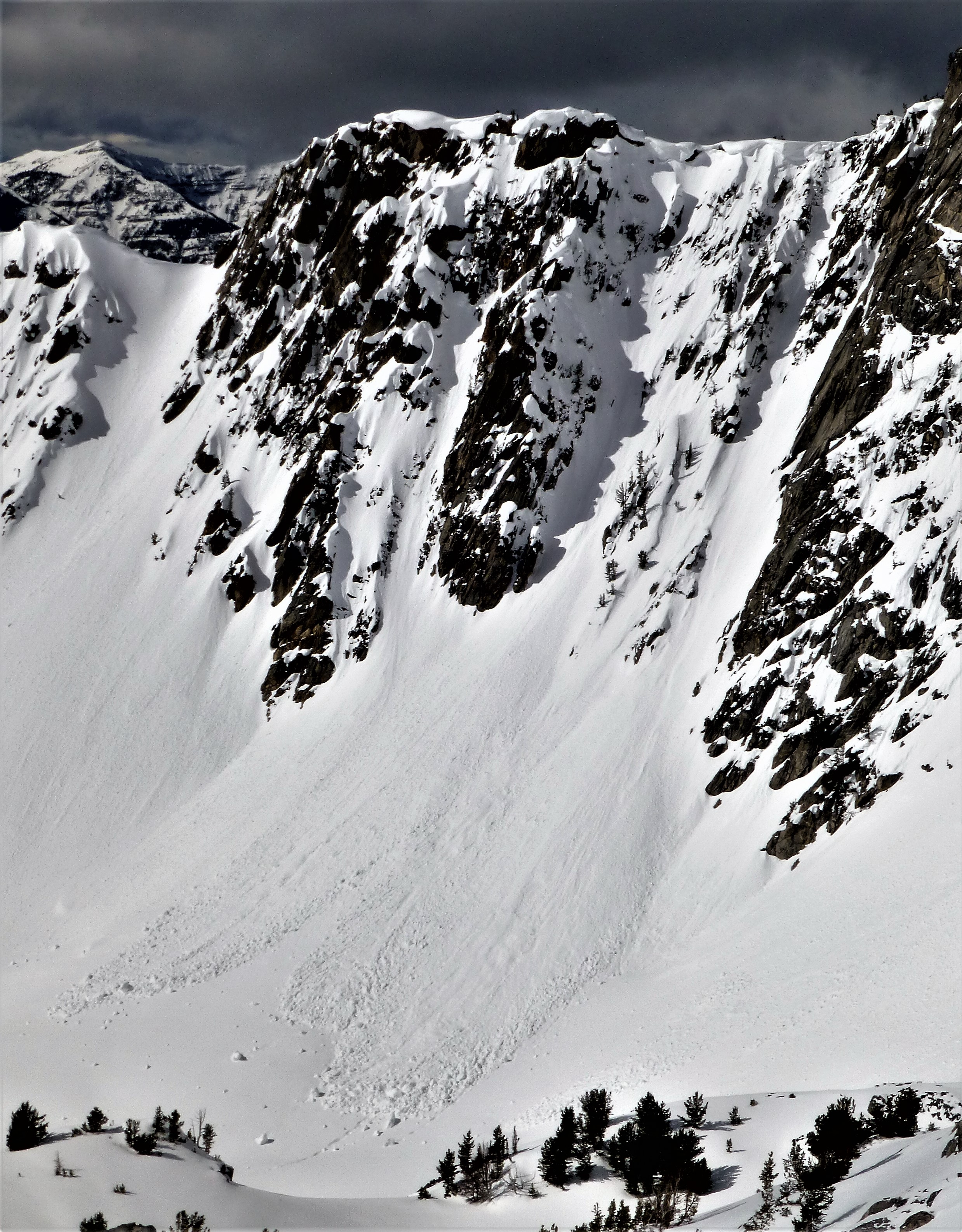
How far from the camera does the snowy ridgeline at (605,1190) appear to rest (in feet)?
45.0

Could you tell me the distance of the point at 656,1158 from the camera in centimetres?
1716

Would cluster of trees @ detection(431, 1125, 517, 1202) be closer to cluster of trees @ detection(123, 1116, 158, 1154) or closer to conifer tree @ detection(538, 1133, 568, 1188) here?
conifer tree @ detection(538, 1133, 568, 1188)

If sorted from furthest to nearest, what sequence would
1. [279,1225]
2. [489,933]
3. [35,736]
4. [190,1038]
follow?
[35,736] → [489,933] → [190,1038] → [279,1225]

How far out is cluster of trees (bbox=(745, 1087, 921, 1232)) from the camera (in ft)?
46.4

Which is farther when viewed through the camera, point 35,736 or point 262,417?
point 262,417

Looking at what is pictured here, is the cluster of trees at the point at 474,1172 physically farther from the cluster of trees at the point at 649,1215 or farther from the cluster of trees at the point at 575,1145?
the cluster of trees at the point at 649,1215

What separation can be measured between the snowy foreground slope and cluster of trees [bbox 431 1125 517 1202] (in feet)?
2.65

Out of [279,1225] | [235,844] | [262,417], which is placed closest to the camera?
[279,1225]

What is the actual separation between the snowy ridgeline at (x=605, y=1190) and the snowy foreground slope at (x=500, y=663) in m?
0.28

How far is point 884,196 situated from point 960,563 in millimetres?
24694

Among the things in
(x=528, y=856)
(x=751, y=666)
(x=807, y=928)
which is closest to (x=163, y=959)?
(x=528, y=856)

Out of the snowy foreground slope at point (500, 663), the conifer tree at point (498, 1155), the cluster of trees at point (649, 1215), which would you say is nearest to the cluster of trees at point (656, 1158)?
the cluster of trees at point (649, 1215)

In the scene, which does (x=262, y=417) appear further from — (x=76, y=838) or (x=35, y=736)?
(x=76, y=838)

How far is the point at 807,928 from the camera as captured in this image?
98.3 feet
